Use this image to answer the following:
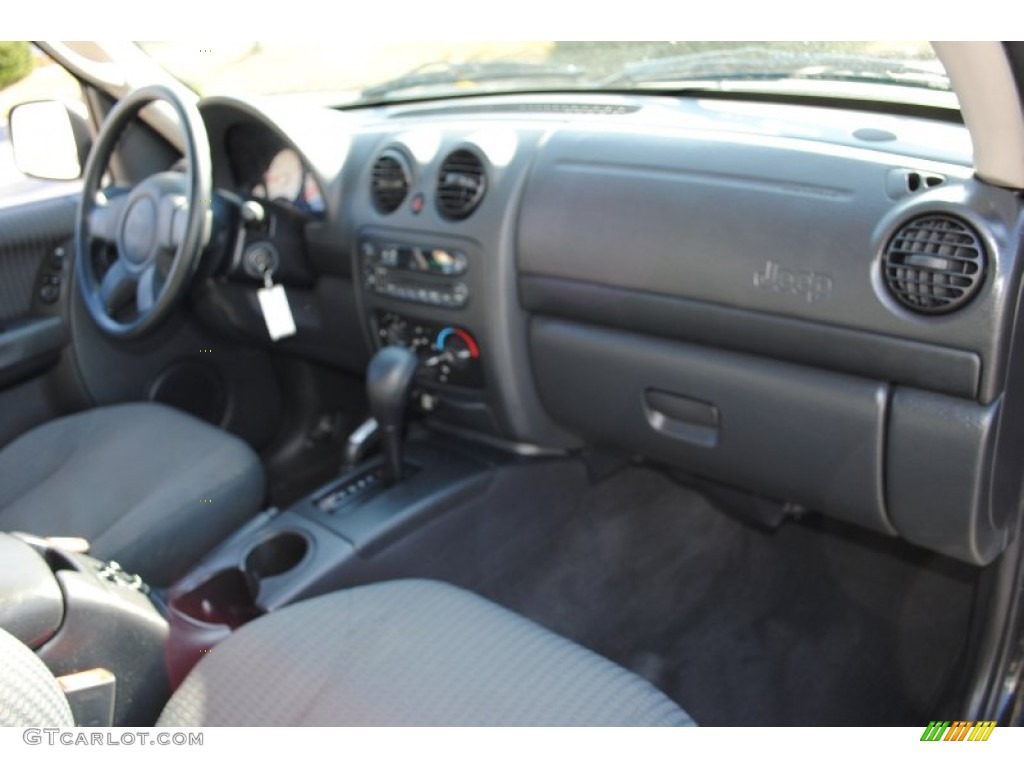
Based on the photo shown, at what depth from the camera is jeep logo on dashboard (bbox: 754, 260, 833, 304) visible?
139 cm

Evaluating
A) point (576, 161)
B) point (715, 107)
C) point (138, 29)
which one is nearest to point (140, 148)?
point (138, 29)

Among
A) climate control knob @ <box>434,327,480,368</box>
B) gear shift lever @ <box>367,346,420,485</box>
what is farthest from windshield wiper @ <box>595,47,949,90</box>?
gear shift lever @ <box>367,346,420,485</box>

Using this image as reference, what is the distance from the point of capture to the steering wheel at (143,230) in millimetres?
1877

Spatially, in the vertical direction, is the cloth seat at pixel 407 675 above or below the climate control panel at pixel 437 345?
below

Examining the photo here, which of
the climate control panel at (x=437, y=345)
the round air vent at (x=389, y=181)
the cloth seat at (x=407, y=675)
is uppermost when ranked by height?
the round air vent at (x=389, y=181)

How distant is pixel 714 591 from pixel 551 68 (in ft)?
3.93

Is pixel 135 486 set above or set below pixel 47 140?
below

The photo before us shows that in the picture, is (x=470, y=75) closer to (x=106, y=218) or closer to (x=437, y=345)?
(x=437, y=345)

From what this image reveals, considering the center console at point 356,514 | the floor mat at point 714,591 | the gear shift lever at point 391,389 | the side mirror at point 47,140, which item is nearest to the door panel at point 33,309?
the side mirror at point 47,140

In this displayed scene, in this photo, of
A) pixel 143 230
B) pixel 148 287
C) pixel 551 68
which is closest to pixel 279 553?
pixel 148 287

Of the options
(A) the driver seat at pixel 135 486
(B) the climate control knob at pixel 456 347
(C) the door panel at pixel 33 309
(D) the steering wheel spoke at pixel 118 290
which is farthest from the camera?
(C) the door panel at pixel 33 309

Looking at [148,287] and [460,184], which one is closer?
[460,184]

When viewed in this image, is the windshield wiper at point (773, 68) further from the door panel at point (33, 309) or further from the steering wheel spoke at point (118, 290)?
the door panel at point (33, 309)

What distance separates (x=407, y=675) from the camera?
1125mm
